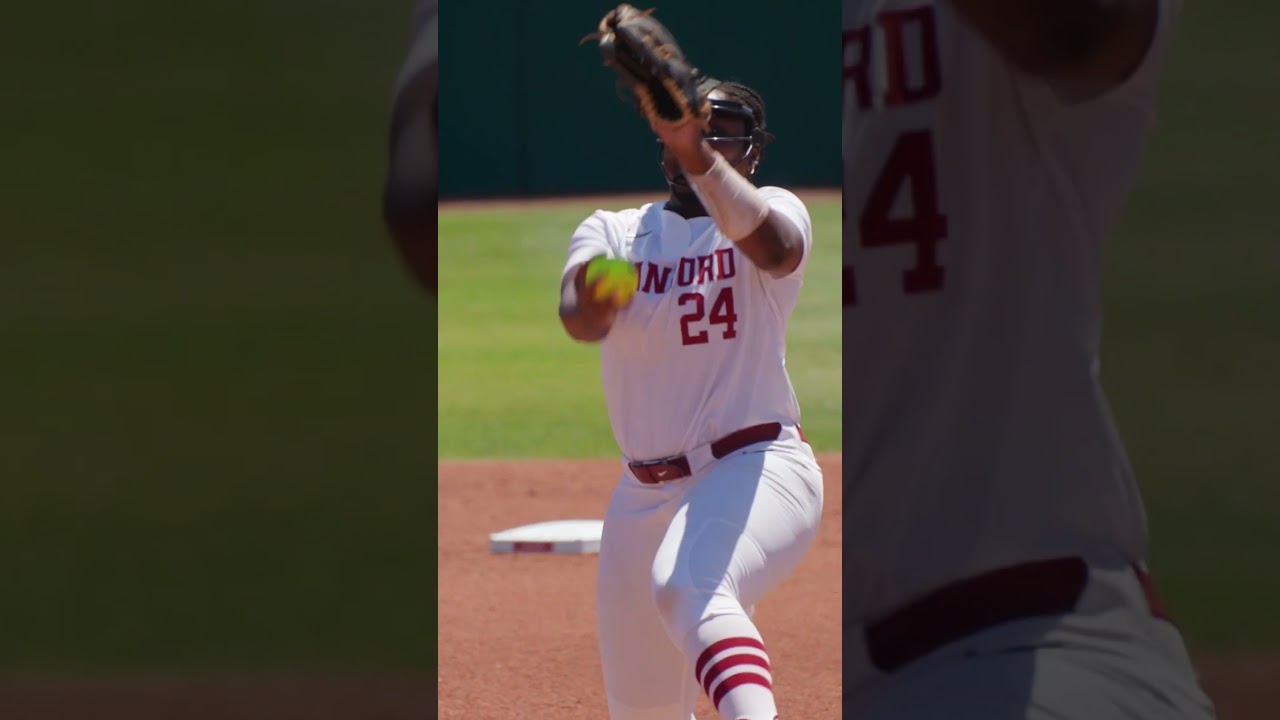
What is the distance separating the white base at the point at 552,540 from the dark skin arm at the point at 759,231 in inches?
171

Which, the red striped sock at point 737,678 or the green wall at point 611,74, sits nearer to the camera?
the red striped sock at point 737,678

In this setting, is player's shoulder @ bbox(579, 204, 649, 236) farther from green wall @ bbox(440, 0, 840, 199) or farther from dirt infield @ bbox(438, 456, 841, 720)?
green wall @ bbox(440, 0, 840, 199)

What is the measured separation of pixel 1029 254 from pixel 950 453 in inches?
14.2

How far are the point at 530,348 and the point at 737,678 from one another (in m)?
11.9

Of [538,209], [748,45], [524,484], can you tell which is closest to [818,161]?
[748,45]

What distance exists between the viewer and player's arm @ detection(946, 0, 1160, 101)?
2.47 metres

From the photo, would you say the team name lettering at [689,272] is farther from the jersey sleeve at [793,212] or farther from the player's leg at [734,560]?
the player's leg at [734,560]

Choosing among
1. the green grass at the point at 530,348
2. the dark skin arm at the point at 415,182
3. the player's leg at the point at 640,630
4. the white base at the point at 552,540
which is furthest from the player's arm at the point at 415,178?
the green grass at the point at 530,348

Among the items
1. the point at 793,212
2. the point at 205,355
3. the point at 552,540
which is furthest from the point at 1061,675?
the point at 552,540

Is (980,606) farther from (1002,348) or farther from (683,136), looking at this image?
(683,136)

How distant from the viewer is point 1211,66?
2.58 m

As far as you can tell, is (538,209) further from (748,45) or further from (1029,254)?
(1029,254)

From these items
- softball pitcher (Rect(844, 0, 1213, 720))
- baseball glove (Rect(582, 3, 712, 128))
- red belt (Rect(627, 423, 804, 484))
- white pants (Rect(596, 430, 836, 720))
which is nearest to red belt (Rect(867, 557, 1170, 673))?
softball pitcher (Rect(844, 0, 1213, 720))

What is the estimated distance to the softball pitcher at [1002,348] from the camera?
254 centimetres
